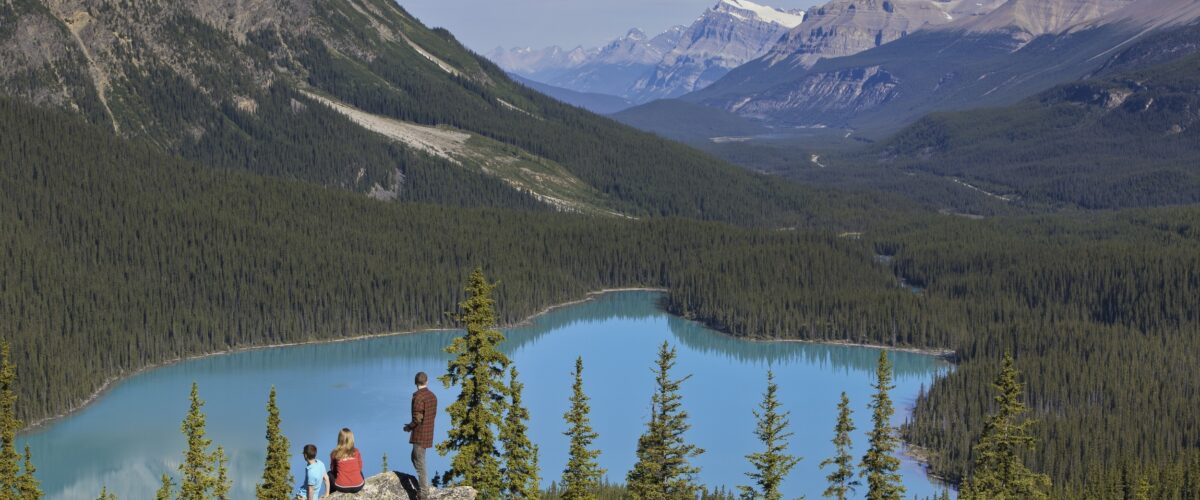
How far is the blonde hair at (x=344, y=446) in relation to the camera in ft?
165

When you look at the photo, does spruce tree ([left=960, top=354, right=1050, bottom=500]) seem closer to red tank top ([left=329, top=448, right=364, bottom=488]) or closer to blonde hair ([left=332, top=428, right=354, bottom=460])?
red tank top ([left=329, top=448, right=364, bottom=488])

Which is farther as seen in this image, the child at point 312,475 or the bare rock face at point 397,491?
the bare rock face at point 397,491

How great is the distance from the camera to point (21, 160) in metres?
199

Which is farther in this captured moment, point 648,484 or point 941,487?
point 941,487

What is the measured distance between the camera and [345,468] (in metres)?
51.4

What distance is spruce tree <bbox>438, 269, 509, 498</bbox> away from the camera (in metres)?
58.5

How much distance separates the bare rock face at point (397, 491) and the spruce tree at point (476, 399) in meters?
3.90

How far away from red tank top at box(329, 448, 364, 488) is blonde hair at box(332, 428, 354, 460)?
10.0 inches

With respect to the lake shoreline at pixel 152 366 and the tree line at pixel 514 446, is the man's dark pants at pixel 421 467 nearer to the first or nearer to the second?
the tree line at pixel 514 446

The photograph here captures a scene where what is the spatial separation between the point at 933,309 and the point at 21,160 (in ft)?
383

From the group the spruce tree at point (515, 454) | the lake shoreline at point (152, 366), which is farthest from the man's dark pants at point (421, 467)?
the lake shoreline at point (152, 366)

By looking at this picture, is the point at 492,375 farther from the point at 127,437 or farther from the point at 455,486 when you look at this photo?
the point at 127,437

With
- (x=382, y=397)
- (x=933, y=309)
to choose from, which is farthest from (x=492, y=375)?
(x=933, y=309)

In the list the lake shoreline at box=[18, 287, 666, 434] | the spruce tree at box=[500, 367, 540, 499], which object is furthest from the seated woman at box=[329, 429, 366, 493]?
the lake shoreline at box=[18, 287, 666, 434]
